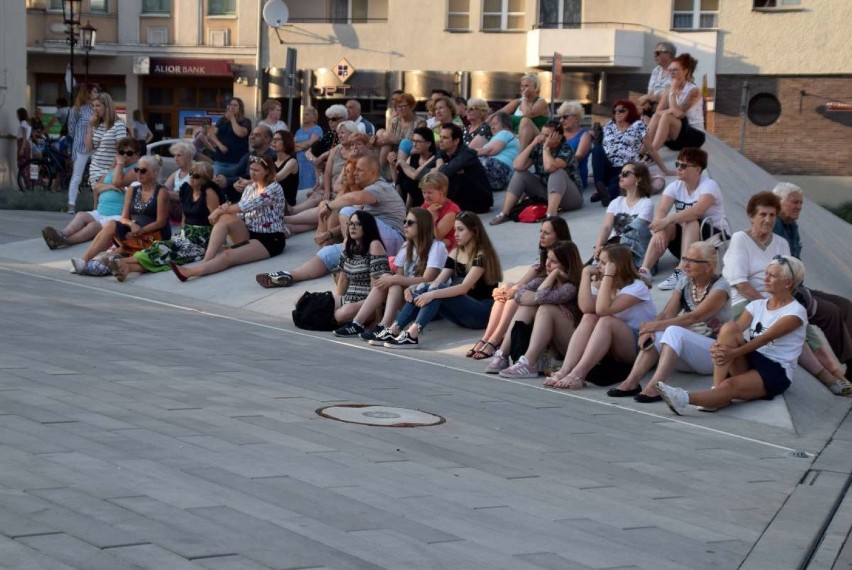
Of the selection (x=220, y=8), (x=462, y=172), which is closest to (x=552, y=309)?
(x=462, y=172)

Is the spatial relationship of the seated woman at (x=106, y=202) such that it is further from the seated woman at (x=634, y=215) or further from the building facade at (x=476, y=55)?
the building facade at (x=476, y=55)

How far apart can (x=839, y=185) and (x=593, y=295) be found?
32.2 m

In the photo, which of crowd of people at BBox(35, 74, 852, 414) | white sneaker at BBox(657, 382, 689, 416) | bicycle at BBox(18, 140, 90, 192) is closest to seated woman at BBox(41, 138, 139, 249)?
crowd of people at BBox(35, 74, 852, 414)

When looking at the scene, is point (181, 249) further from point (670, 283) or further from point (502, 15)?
point (502, 15)

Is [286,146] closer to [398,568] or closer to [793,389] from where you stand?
[793,389]

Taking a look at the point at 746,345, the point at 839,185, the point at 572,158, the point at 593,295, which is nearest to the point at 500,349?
the point at 593,295

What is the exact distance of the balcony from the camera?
136 feet

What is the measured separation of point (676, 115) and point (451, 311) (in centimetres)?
484

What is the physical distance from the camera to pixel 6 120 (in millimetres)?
28547

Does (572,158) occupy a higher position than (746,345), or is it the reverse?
(572,158)

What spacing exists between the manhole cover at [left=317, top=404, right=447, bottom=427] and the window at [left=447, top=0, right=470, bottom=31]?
3577 centimetres

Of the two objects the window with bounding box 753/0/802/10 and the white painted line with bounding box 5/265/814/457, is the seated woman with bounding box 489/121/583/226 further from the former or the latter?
the window with bounding box 753/0/802/10

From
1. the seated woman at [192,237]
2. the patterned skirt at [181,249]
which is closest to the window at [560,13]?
the seated woman at [192,237]

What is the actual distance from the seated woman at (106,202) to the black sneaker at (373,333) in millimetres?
5651
